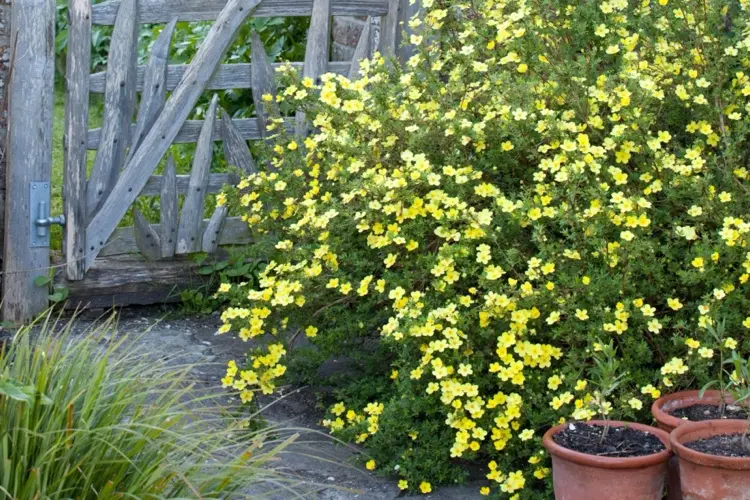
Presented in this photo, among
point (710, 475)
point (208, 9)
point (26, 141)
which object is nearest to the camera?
point (710, 475)

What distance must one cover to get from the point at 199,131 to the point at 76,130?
0.65m

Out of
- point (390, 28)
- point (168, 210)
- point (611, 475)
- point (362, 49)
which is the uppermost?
point (390, 28)

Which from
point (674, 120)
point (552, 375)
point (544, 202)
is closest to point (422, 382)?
point (552, 375)

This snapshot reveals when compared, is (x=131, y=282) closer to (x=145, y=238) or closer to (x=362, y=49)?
(x=145, y=238)

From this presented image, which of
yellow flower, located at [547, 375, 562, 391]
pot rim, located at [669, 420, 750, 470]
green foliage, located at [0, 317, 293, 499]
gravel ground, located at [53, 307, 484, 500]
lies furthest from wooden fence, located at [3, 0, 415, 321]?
pot rim, located at [669, 420, 750, 470]

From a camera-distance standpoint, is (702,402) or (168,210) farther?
(168,210)

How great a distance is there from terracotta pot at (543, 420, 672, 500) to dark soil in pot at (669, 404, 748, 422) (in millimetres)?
197

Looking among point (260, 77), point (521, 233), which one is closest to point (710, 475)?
point (521, 233)

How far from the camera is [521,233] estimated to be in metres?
4.03

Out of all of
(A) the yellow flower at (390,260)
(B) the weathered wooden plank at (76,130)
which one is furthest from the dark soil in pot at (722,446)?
(B) the weathered wooden plank at (76,130)

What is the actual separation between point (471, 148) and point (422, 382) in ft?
3.29

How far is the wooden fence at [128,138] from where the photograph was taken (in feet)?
16.9

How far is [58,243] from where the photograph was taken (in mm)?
6008

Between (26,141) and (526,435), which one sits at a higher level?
(26,141)
